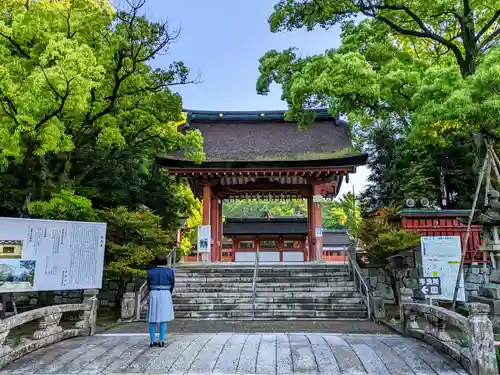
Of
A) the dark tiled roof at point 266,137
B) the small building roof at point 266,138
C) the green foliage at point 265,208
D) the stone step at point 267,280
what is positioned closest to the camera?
the stone step at point 267,280

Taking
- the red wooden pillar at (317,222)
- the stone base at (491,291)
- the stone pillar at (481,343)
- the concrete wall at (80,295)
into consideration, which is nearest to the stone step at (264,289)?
the concrete wall at (80,295)

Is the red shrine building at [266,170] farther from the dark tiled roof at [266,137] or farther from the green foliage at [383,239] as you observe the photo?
the green foliage at [383,239]

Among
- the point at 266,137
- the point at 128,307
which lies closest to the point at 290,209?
the point at 266,137

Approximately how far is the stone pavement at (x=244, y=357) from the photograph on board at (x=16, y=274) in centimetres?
127

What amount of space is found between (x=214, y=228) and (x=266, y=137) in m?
5.48

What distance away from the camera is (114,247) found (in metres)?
9.41

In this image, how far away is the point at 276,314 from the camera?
9820mm

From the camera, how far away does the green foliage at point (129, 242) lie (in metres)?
9.39

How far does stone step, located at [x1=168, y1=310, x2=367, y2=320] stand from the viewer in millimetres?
9773

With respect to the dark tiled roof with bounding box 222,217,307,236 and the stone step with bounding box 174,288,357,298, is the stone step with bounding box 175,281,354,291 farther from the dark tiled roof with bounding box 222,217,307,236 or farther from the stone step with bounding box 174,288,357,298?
the dark tiled roof with bounding box 222,217,307,236

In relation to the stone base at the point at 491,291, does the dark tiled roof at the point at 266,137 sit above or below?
above

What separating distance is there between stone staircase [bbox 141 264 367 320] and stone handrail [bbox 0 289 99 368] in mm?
3244

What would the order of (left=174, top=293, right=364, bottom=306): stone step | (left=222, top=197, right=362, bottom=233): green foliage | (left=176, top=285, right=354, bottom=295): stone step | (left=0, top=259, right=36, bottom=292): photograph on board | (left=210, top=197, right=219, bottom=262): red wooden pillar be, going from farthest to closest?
(left=222, top=197, right=362, bottom=233): green foliage
(left=210, top=197, right=219, bottom=262): red wooden pillar
(left=176, top=285, right=354, bottom=295): stone step
(left=174, top=293, right=364, bottom=306): stone step
(left=0, top=259, right=36, bottom=292): photograph on board

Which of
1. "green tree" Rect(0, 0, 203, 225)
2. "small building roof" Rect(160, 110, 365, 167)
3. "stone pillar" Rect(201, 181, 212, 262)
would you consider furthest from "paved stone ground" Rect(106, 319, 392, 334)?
"small building roof" Rect(160, 110, 365, 167)
